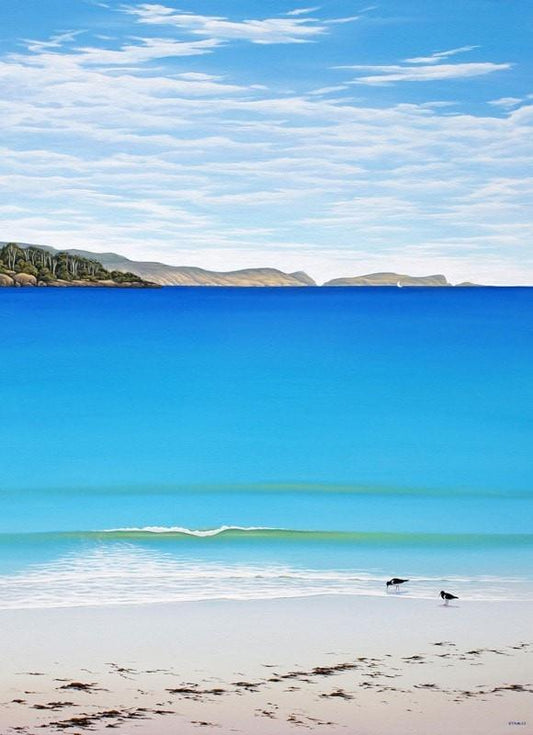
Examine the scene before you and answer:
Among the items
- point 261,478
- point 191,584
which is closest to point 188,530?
point 191,584

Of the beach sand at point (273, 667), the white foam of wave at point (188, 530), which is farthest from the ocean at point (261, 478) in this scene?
the beach sand at point (273, 667)

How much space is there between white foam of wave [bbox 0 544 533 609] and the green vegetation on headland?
262 ft

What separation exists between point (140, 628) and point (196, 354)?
27520mm

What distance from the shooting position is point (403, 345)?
118ft

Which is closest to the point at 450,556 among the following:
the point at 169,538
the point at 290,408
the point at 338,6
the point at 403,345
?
the point at 169,538

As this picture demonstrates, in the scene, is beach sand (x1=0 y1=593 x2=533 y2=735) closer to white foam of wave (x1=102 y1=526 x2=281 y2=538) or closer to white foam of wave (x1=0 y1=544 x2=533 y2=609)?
white foam of wave (x1=0 y1=544 x2=533 y2=609)

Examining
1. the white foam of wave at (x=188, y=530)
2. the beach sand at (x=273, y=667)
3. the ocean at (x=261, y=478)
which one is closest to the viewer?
the beach sand at (x=273, y=667)

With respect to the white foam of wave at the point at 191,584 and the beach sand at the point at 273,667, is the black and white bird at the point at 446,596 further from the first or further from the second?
the white foam of wave at the point at 191,584

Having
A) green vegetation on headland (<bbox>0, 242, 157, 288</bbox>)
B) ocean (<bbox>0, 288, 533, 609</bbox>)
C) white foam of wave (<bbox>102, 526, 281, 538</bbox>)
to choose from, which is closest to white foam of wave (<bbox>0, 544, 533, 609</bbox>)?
ocean (<bbox>0, 288, 533, 609</bbox>)

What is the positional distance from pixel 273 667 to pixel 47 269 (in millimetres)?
93484

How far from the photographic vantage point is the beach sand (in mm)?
3842

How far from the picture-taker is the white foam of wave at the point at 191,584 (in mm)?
5742

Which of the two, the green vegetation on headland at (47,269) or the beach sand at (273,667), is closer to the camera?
the beach sand at (273,667)

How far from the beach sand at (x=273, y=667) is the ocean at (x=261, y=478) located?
0.45 meters
